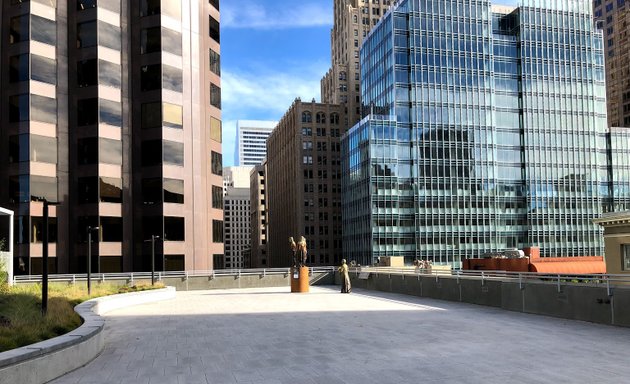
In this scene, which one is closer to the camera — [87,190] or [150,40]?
[87,190]

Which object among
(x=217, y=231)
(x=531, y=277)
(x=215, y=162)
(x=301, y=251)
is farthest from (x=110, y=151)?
(x=531, y=277)

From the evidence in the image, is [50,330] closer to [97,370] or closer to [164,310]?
[97,370]

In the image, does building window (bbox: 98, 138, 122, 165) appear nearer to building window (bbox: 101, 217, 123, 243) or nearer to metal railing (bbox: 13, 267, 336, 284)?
building window (bbox: 101, 217, 123, 243)

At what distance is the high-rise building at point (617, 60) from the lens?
14800 cm

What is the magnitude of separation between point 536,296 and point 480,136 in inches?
3737

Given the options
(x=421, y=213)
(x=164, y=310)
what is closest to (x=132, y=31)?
(x=164, y=310)

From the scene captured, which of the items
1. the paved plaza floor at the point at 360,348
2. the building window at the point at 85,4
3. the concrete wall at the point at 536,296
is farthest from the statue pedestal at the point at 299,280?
the building window at the point at 85,4

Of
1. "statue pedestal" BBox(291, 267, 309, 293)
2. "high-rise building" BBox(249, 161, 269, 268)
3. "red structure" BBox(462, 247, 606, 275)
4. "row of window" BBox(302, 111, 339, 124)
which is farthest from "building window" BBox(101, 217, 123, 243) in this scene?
"high-rise building" BBox(249, 161, 269, 268)

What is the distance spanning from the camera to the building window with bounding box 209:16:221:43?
6153 cm

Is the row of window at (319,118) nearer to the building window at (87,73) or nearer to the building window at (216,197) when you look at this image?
the building window at (216,197)

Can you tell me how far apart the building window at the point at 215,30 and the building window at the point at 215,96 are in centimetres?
556

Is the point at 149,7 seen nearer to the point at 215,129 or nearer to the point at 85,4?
the point at 85,4

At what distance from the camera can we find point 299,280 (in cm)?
3531

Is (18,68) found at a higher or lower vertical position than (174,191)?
higher
